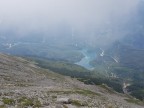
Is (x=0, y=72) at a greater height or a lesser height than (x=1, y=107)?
greater

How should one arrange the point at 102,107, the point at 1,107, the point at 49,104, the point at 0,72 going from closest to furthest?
the point at 1,107 → the point at 49,104 → the point at 102,107 → the point at 0,72

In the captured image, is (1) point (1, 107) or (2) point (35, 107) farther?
(2) point (35, 107)

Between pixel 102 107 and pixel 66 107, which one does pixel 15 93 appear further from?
pixel 102 107

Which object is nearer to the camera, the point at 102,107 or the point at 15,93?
the point at 15,93

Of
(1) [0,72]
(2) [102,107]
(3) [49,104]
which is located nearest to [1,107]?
(3) [49,104]

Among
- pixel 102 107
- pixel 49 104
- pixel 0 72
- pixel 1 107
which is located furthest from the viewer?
pixel 0 72

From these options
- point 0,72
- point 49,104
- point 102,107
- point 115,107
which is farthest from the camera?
point 0,72

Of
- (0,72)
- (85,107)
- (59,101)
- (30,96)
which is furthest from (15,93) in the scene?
(0,72)

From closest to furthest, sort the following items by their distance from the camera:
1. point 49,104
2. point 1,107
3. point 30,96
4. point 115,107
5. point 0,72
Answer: point 1,107 → point 49,104 → point 30,96 → point 115,107 → point 0,72

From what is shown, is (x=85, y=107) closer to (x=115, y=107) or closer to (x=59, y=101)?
(x=59, y=101)
